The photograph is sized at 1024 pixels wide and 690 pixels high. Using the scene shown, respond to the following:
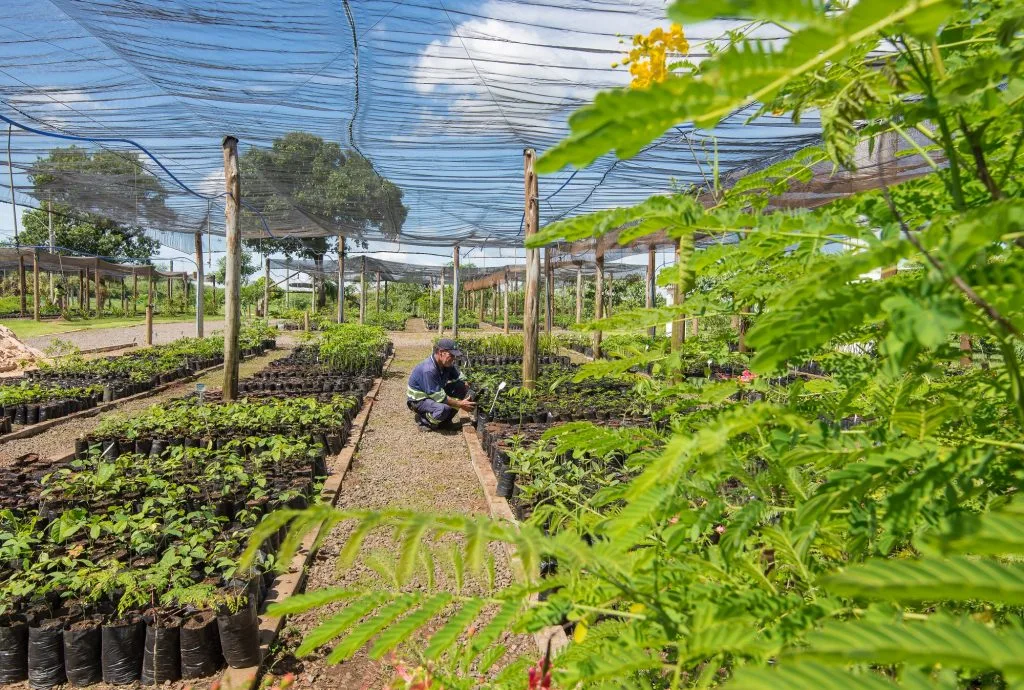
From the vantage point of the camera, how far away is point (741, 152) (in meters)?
7.76

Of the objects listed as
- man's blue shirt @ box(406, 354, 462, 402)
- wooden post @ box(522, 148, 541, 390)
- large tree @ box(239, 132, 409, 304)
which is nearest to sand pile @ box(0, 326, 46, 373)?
large tree @ box(239, 132, 409, 304)

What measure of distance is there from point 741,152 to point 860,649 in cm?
817

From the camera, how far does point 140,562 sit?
3.36 metres

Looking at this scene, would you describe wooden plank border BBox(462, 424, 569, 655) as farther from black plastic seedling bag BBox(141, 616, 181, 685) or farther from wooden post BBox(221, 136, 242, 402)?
wooden post BBox(221, 136, 242, 402)

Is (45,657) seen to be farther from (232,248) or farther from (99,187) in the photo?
(99,187)

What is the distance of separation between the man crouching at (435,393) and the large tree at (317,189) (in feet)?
13.2

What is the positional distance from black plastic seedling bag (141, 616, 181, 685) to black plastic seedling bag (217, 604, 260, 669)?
7.8 inches

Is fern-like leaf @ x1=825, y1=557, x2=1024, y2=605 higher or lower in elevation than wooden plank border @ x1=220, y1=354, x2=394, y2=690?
higher

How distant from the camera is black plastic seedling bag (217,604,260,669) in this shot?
2.74 metres

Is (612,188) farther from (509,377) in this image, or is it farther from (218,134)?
(218,134)

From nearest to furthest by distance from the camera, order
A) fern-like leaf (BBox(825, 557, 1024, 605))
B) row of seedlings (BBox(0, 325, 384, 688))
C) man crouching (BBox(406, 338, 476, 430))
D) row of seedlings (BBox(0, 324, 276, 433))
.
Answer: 1. fern-like leaf (BBox(825, 557, 1024, 605))
2. row of seedlings (BBox(0, 325, 384, 688))
3. man crouching (BBox(406, 338, 476, 430))
4. row of seedlings (BBox(0, 324, 276, 433))

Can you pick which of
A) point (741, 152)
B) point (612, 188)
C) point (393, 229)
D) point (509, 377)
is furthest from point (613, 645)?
point (393, 229)

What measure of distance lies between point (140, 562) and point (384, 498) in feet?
6.87

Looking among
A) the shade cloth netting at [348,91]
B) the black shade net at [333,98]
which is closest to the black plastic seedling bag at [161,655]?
the black shade net at [333,98]
